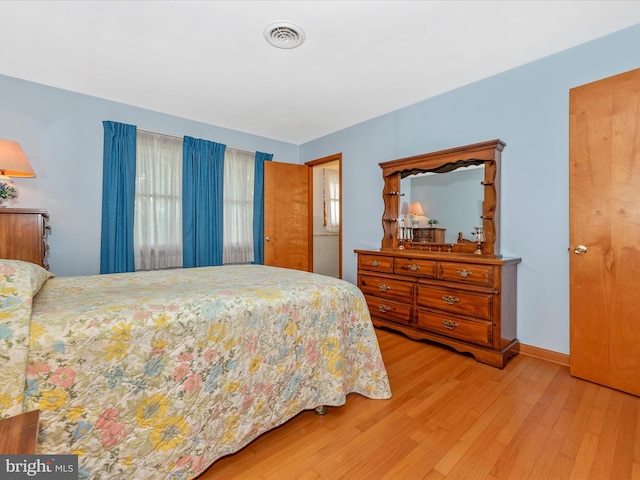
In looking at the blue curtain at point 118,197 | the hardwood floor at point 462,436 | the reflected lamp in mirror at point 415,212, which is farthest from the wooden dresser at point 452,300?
the blue curtain at point 118,197

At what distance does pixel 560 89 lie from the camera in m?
2.32

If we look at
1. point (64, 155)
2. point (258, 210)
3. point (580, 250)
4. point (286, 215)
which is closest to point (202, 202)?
point (258, 210)

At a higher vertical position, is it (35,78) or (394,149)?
(35,78)

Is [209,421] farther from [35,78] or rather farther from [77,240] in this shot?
[35,78]

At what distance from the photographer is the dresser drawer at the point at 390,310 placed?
2.85m

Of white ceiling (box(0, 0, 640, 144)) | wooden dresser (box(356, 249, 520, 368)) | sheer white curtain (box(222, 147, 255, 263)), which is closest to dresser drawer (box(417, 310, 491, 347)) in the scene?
wooden dresser (box(356, 249, 520, 368))

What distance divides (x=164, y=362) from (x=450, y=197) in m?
2.82

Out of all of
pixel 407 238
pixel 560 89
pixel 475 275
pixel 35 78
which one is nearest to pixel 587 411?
pixel 475 275

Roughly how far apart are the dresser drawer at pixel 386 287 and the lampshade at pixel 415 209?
32.9 inches

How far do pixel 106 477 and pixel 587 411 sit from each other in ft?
7.85

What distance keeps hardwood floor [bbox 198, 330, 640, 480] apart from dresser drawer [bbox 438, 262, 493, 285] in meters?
0.71

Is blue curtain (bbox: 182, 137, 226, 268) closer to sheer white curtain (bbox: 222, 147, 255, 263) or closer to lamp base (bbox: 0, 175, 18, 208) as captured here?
sheer white curtain (bbox: 222, 147, 255, 263)

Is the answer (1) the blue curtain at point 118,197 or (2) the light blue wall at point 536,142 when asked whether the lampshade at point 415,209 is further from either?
(1) the blue curtain at point 118,197

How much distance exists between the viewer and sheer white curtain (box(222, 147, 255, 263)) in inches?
156
